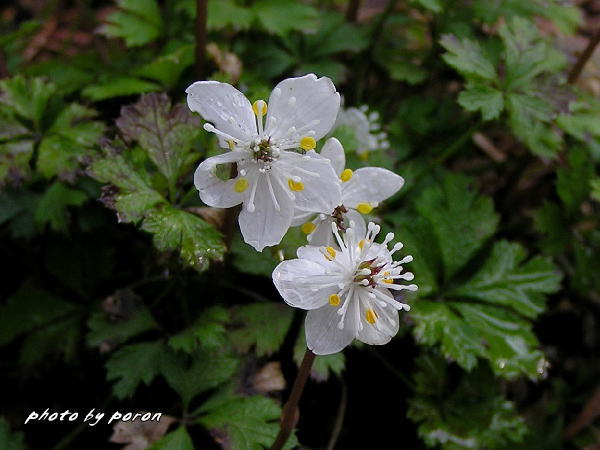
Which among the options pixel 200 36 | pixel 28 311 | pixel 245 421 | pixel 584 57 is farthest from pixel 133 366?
pixel 584 57

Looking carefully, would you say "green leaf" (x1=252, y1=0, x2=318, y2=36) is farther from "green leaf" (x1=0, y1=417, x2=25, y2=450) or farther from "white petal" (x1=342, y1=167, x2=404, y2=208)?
"green leaf" (x1=0, y1=417, x2=25, y2=450)

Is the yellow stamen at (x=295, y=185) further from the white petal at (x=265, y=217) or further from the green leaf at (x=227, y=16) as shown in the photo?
the green leaf at (x=227, y=16)

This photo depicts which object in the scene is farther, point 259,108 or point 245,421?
point 245,421

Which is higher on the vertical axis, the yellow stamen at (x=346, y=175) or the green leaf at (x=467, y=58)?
the green leaf at (x=467, y=58)

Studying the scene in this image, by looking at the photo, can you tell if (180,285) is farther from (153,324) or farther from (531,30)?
(531,30)

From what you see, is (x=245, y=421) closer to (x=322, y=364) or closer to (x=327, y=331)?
(x=322, y=364)

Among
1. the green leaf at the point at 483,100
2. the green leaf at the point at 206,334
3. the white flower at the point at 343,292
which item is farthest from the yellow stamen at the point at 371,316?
the green leaf at the point at 483,100
